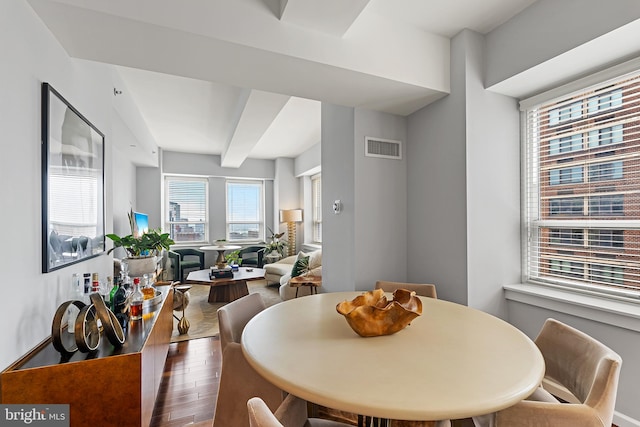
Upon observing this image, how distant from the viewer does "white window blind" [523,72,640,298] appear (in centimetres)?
186

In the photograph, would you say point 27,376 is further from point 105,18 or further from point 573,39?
point 573,39

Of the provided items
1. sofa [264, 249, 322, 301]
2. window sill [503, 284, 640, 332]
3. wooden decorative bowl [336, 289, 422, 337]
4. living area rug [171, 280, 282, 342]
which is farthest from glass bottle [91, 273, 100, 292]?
window sill [503, 284, 640, 332]

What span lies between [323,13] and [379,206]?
1.57 meters

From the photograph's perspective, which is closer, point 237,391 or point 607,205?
point 237,391

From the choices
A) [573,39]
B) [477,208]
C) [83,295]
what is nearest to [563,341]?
[477,208]

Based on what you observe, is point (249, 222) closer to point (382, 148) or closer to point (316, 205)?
point (316, 205)

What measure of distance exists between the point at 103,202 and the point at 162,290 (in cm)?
90

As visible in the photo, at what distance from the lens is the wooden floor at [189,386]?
190cm

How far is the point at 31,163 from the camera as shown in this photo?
54.1 inches

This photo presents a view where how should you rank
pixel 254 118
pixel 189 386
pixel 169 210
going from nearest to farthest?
pixel 189 386 < pixel 254 118 < pixel 169 210

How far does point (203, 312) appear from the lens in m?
4.20

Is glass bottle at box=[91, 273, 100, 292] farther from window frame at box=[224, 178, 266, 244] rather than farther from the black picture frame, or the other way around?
window frame at box=[224, 178, 266, 244]

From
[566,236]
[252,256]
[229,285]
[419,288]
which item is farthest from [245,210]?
[566,236]

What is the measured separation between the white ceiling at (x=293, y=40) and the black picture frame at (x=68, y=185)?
0.43 meters
